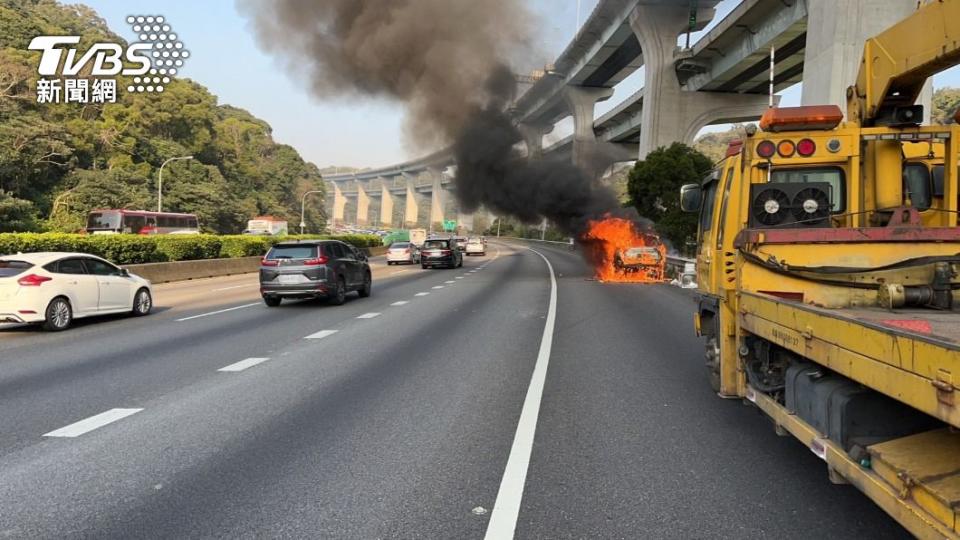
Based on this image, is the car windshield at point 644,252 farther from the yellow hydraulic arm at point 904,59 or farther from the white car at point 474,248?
the white car at point 474,248

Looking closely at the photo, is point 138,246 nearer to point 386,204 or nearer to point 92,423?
point 92,423

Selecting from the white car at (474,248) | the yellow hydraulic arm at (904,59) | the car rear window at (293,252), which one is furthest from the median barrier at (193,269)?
the white car at (474,248)

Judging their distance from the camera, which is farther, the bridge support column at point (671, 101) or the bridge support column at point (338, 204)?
the bridge support column at point (338, 204)

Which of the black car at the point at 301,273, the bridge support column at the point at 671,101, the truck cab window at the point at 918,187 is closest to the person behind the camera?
the truck cab window at the point at 918,187

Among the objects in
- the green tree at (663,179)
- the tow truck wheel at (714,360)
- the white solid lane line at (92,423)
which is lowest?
the white solid lane line at (92,423)

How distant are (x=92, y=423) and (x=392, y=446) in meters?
2.56

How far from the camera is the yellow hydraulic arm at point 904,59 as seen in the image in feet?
15.7

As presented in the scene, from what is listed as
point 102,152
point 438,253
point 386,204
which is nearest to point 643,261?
point 438,253

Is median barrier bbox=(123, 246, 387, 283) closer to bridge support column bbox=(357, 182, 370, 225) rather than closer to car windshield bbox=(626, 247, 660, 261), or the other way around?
car windshield bbox=(626, 247, 660, 261)

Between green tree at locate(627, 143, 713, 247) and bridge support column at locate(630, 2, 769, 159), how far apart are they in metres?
6.05

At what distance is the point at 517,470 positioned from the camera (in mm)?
4543

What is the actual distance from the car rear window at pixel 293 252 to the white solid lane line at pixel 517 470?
8577 millimetres

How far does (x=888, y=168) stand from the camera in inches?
227

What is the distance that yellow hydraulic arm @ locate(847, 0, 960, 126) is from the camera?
477cm
